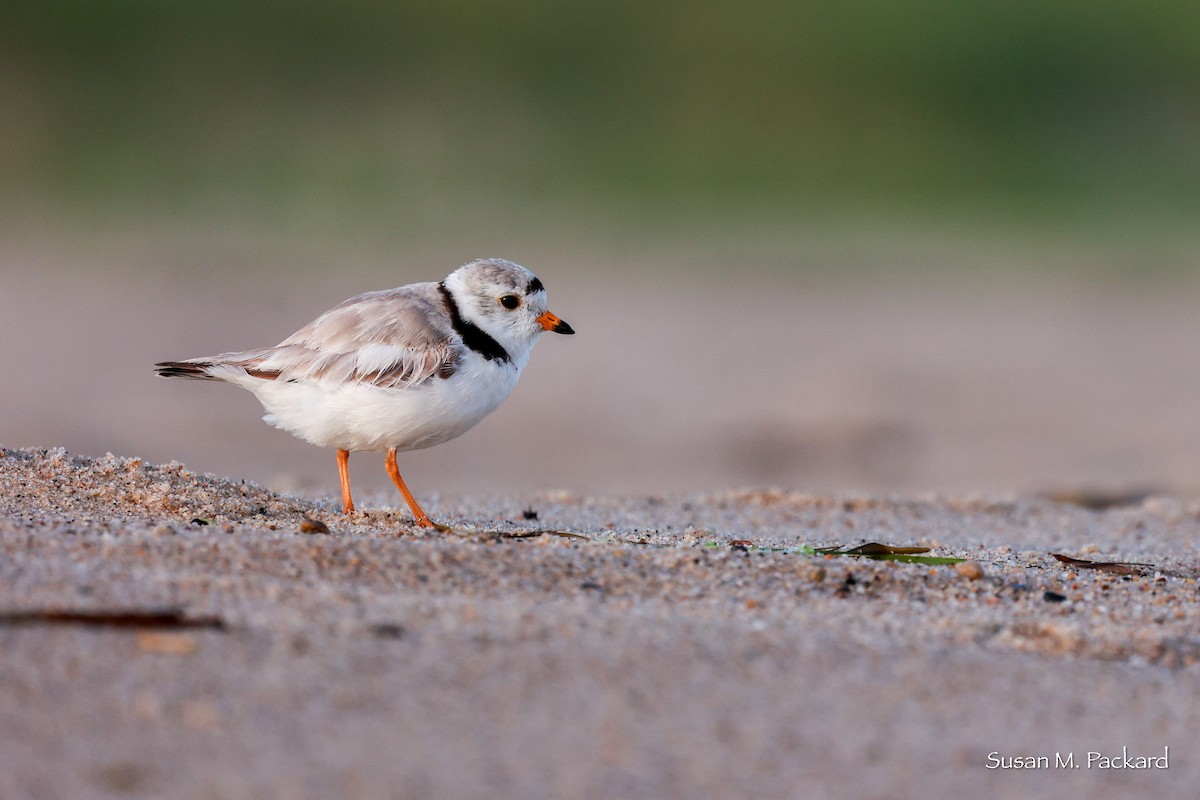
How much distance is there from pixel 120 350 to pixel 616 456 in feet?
16.6

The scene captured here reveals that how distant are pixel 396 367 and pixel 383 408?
5.2 inches

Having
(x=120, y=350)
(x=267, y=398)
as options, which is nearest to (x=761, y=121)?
(x=120, y=350)

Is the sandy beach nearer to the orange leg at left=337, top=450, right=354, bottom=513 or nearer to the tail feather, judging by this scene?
the orange leg at left=337, top=450, right=354, bottom=513

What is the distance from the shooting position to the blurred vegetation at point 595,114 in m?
21.8

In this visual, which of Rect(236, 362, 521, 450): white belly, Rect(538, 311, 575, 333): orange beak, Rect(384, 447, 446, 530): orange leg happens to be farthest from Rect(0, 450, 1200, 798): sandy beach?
Rect(538, 311, 575, 333): orange beak

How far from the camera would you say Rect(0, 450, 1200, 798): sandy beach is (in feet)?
7.63

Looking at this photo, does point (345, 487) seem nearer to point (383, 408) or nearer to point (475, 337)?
A: point (383, 408)

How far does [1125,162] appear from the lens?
24.7 metres

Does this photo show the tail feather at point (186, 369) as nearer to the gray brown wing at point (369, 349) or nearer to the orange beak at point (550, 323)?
the gray brown wing at point (369, 349)

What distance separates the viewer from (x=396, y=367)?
452cm

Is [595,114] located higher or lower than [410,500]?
higher

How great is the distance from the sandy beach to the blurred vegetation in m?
16.4

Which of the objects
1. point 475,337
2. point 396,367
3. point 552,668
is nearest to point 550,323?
point 475,337

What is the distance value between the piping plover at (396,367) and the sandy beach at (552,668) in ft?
2.06
